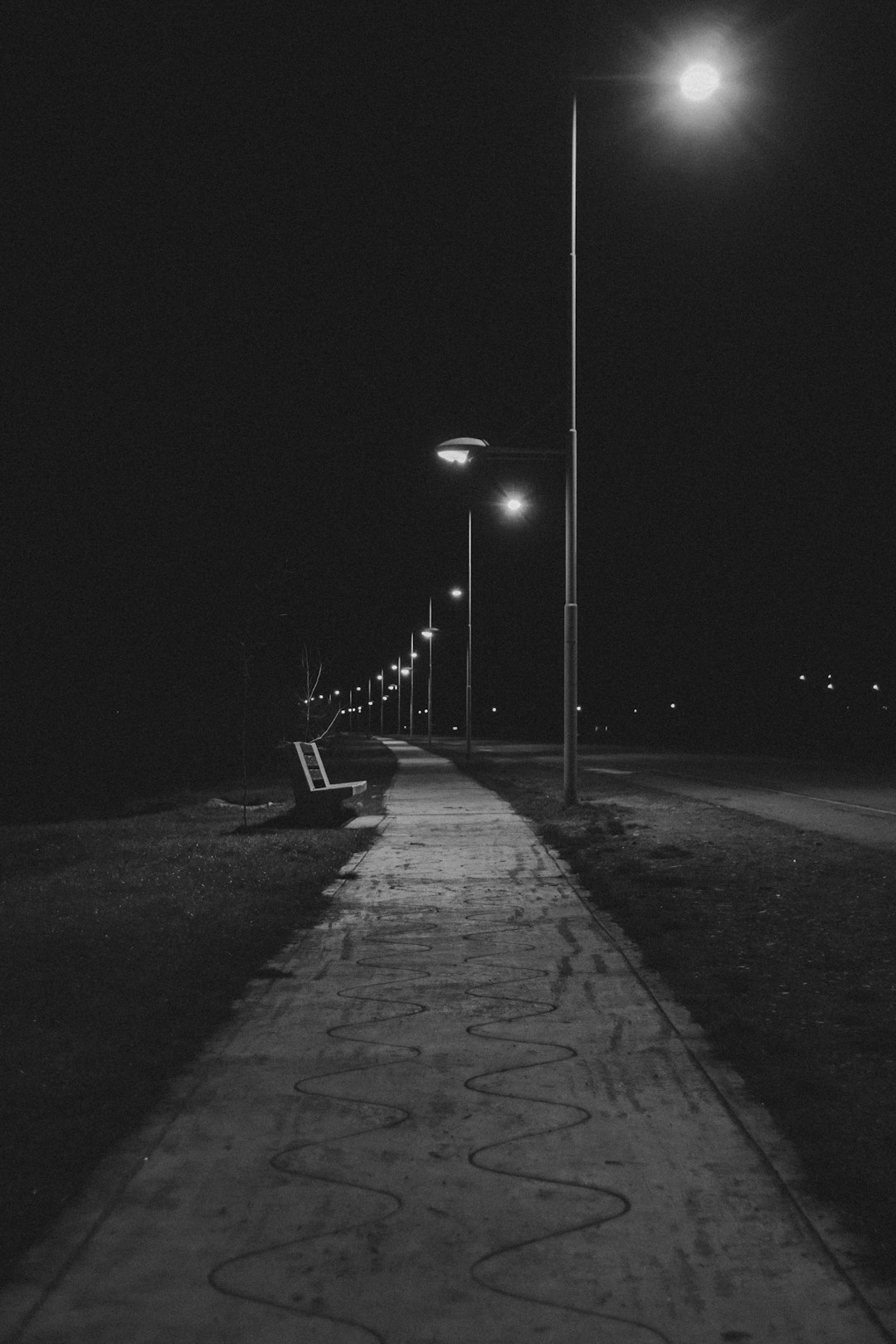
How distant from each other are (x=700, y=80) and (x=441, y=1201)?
1311cm

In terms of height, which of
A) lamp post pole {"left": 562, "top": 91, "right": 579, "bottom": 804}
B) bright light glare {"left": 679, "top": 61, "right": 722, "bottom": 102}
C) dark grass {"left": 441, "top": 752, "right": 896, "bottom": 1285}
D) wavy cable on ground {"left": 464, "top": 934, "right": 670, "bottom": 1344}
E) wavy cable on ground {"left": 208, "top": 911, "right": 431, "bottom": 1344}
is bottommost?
wavy cable on ground {"left": 208, "top": 911, "right": 431, "bottom": 1344}

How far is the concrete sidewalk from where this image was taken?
301cm

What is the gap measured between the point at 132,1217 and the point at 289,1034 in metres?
2.11

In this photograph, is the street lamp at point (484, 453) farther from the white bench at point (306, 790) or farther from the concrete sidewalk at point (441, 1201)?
the concrete sidewalk at point (441, 1201)

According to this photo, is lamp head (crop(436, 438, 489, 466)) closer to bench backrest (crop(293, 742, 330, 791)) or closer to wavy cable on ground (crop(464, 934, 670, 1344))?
bench backrest (crop(293, 742, 330, 791))

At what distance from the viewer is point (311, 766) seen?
19.8m

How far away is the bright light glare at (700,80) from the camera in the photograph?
522 inches

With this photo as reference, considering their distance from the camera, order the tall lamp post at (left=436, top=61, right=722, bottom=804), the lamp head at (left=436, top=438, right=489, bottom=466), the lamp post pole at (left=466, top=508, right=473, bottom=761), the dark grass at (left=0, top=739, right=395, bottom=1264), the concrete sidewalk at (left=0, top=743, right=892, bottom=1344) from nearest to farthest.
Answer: the concrete sidewalk at (left=0, top=743, right=892, bottom=1344) < the dark grass at (left=0, top=739, right=395, bottom=1264) < the tall lamp post at (left=436, top=61, right=722, bottom=804) < the lamp head at (left=436, top=438, right=489, bottom=466) < the lamp post pole at (left=466, top=508, right=473, bottom=761)

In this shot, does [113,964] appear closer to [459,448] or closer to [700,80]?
[700,80]

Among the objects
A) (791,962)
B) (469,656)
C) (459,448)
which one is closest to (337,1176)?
(791,962)

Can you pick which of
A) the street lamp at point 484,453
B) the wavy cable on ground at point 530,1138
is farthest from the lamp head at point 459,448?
the wavy cable on ground at point 530,1138

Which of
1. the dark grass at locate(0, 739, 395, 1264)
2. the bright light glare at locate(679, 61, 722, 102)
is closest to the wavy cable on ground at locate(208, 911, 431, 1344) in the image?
the dark grass at locate(0, 739, 395, 1264)

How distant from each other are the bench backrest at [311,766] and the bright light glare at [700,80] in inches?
394

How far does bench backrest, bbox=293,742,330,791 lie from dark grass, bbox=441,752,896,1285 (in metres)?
3.75
